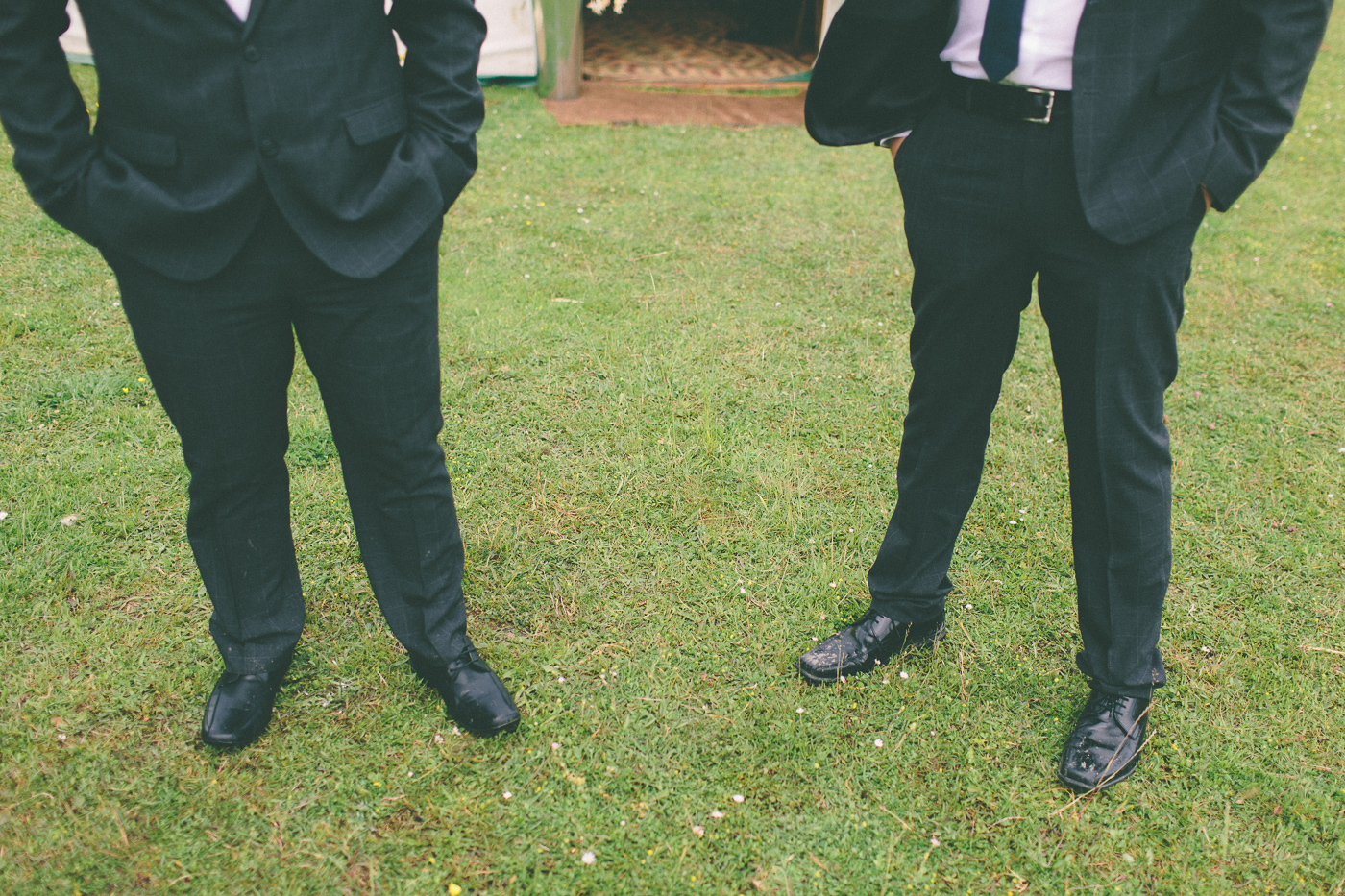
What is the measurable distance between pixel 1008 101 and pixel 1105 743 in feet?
5.24

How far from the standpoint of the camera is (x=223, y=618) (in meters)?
2.29

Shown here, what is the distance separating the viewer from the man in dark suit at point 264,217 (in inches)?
67.7

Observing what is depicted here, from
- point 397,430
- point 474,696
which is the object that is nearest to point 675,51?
point 397,430

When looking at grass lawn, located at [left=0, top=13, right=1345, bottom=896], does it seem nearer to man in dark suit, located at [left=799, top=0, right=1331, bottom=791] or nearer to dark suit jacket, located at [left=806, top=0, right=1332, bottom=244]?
man in dark suit, located at [left=799, top=0, right=1331, bottom=791]

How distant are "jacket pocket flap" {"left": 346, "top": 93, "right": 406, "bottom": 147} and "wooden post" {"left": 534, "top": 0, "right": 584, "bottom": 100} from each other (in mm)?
6315

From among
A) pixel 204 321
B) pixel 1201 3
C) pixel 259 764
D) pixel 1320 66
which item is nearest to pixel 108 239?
pixel 204 321

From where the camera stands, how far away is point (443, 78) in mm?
1922

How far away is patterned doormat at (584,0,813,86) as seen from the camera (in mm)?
8938

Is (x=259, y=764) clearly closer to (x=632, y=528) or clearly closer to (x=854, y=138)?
(x=632, y=528)

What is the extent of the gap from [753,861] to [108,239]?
1936 mm

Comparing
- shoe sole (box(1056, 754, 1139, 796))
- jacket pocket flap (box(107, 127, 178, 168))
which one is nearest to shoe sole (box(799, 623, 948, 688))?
shoe sole (box(1056, 754, 1139, 796))

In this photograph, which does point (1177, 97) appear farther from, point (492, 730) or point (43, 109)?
point (43, 109)

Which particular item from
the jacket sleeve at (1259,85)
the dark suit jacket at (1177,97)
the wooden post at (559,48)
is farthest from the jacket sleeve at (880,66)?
the wooden post at (559,48)

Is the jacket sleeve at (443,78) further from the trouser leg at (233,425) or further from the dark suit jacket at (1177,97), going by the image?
the dark suit jacket at (1177,97)
